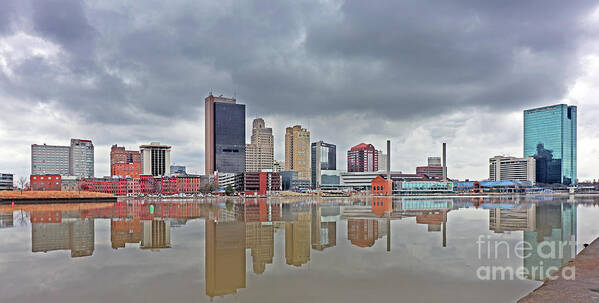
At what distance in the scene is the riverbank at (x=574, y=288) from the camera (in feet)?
40.0

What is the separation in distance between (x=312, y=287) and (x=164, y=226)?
26.5 meters

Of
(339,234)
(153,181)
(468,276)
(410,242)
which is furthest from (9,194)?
(468,276)

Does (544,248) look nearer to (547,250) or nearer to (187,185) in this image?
(547,250)

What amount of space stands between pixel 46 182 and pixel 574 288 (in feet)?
634

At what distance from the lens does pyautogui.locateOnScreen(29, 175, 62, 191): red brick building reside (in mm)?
157375

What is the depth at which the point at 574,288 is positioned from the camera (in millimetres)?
13391

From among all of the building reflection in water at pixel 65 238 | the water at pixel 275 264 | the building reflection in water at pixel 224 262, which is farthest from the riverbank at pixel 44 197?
the building reflection in water at pixel 224 262

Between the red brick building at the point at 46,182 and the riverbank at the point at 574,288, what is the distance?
186259mm

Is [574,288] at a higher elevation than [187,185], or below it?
higher

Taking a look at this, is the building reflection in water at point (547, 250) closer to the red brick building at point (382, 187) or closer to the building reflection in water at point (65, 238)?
the building reflection in water at point (65, 238)

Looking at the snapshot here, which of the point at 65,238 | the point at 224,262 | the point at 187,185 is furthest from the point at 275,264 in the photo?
the point at 187,185

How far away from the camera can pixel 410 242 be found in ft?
85.4

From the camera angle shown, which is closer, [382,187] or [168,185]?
[382,187]

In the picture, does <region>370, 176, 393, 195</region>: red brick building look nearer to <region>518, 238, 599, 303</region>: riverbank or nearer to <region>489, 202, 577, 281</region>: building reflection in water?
<region>489, 202, 577, 281</region>: building reflection in water
